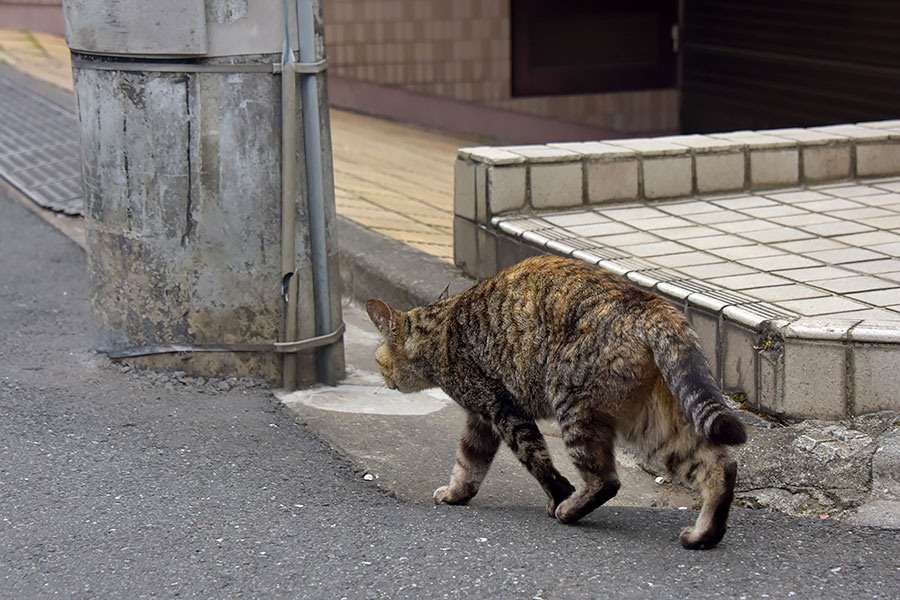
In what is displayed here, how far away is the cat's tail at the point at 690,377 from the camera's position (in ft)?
9.39

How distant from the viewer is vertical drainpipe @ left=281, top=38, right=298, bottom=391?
443cm

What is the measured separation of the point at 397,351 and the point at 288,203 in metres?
0.91

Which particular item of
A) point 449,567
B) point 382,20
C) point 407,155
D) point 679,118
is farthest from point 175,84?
point 679,118

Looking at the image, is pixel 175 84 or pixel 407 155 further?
pixel 407 155

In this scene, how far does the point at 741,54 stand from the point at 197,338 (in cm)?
769

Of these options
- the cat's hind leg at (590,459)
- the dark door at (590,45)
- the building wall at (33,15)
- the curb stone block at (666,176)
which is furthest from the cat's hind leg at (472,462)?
the building wall at (33,15)

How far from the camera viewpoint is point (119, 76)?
14.4ft

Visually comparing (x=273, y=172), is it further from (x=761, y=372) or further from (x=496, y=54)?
(x=496, y=54)

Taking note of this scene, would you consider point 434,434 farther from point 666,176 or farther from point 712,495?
point 666,176

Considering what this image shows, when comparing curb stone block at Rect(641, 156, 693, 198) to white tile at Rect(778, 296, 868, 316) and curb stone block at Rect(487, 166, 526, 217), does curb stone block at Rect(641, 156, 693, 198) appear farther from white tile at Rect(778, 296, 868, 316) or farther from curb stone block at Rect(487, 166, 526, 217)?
white tile at Rect(778, 296, 868, 316)

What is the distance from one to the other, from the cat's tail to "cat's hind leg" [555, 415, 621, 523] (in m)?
0.29

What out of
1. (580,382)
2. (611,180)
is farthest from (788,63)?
(580,382)

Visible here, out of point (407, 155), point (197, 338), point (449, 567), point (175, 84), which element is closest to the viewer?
point (449, 567)

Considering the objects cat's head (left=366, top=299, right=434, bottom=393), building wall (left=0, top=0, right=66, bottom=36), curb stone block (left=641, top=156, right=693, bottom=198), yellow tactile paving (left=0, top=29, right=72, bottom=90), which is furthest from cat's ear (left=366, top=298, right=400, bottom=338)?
building wall (left=0, top=0, right=66, bottom=36)
